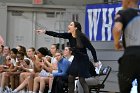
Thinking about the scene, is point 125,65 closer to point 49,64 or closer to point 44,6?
point 49,64

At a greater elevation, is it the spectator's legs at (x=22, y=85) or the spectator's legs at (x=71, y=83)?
the spectator's legs at (x=71, y=83)

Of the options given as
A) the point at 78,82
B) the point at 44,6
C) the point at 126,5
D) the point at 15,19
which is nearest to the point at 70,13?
the point at 44,6

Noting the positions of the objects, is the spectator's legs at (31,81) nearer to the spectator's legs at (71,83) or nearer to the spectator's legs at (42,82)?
the spectator's legs at (42,82)

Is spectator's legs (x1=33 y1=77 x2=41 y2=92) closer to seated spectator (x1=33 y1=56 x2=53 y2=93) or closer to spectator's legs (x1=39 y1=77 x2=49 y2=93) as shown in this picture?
seated spectator (x1=33 y1=56 x2=53 y2=93)

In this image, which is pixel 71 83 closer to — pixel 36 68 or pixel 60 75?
pixel 60 75

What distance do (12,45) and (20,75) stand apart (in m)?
7.62

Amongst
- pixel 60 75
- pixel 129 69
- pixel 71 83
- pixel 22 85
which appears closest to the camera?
pixel 129 69

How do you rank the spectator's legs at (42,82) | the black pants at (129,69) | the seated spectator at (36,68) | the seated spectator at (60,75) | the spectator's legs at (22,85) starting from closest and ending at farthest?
the black pants at (129,69) < the seated spectator at (60,75) < the spectator's legs at (42,82) < the seated spectator at (36,68) < the spectator's legs at (22,85)

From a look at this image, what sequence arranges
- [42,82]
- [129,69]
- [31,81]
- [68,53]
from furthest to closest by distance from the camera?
1. [31,81]
2. [42,82]
3. [68,53]
4. [129,69]

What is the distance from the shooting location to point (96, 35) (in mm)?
11820

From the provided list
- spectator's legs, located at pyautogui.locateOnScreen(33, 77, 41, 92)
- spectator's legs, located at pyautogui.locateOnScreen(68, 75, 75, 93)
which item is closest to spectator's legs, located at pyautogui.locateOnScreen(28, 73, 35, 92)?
spectator's legs, located at pyautogui.locateOnScreen(33, 77, 41, 92)

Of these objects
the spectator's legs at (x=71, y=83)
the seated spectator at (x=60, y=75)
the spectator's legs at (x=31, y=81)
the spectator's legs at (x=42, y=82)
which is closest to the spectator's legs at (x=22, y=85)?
the spectator's legs at (x=31, y=81)

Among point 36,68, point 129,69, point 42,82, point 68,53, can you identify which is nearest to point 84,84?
point 68,53

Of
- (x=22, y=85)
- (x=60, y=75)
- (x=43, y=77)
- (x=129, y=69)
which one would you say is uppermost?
(x=129, y=69)
